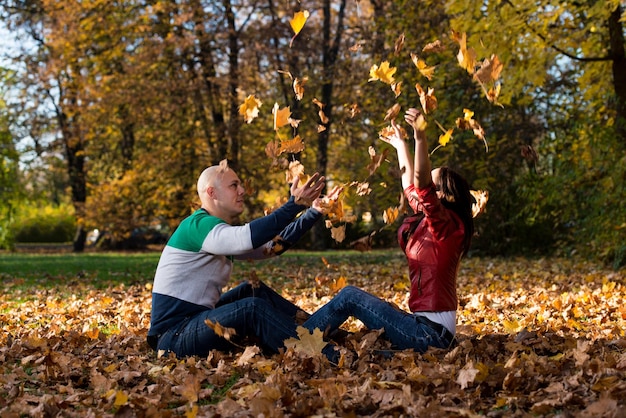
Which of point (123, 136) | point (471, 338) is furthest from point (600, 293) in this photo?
point (123, 136)

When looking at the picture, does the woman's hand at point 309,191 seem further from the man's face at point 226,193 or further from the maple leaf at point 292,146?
the maple leaf at point 292,146

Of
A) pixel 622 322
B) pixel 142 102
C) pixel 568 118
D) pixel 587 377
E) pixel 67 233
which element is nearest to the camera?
pixel 587 377

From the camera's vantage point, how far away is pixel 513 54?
11.2m

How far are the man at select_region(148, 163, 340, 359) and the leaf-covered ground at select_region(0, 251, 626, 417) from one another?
136 millimetres

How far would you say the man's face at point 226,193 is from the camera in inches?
172

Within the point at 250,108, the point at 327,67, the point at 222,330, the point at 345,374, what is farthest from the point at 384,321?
the point at 327,67

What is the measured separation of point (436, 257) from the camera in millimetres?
4062

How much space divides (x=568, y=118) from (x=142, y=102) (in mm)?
10579

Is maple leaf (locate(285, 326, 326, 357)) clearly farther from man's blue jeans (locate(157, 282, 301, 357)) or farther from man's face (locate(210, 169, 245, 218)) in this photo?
man's face (locate(210, 169, 245, 218))

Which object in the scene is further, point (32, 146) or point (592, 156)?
point (32, 146)

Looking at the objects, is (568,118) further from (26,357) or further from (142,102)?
(26,357)

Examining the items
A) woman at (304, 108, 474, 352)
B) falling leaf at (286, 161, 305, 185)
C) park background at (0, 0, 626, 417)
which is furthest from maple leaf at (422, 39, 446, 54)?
falling leaf at (286, 161, 305, 185)

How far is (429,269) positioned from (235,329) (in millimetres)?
1153

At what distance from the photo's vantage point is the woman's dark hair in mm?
4164
